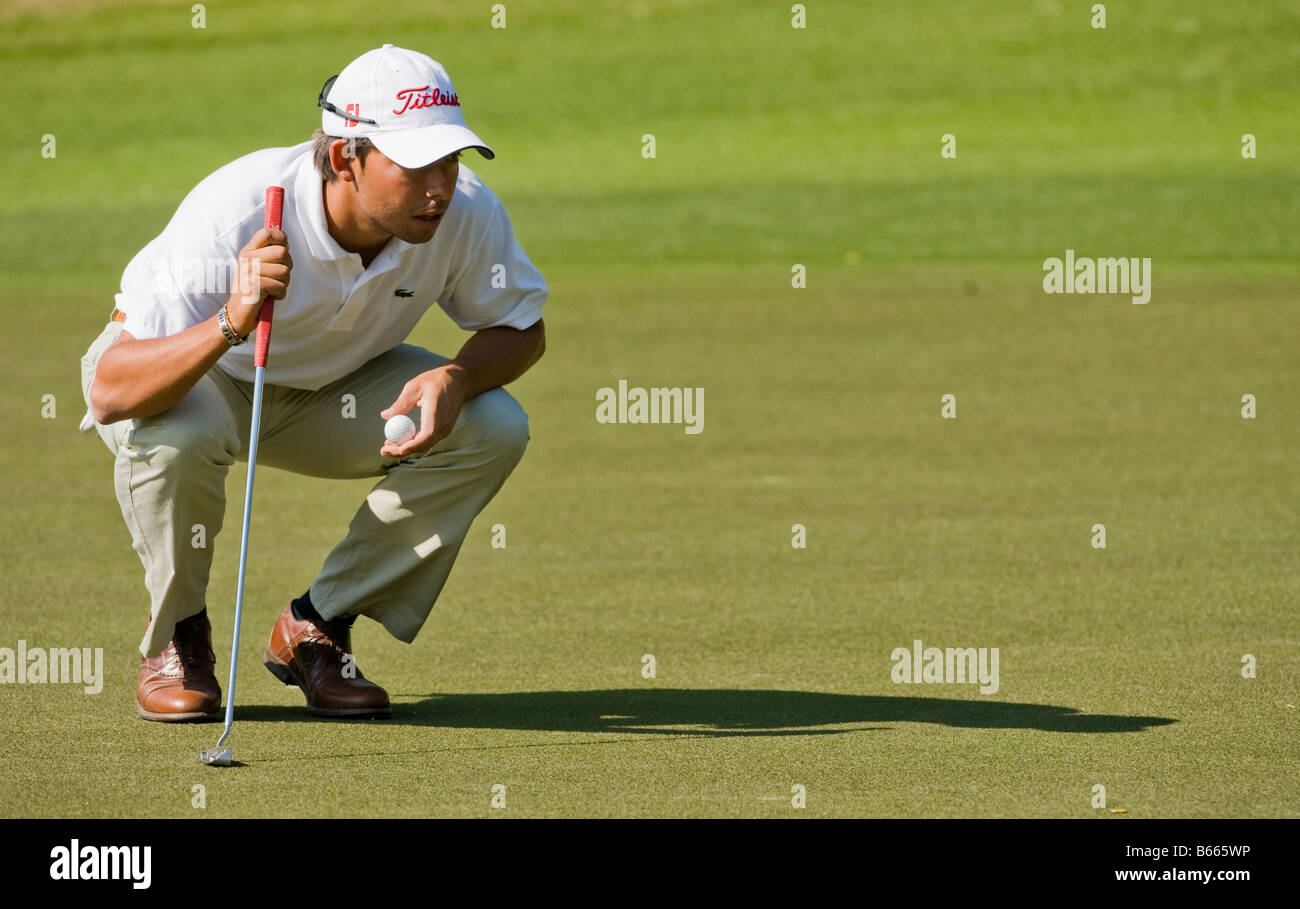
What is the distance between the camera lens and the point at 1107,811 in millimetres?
4523

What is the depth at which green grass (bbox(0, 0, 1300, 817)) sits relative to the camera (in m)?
4.93

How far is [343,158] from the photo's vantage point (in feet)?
17.0

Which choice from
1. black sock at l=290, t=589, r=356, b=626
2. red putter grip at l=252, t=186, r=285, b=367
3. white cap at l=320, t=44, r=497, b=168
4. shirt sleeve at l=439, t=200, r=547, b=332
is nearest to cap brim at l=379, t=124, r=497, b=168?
white cap at l=320, t=44, r=497, b=168

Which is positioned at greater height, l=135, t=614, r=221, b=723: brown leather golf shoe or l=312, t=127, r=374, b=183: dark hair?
l=312, t=127, r=374, b=183: dark hair

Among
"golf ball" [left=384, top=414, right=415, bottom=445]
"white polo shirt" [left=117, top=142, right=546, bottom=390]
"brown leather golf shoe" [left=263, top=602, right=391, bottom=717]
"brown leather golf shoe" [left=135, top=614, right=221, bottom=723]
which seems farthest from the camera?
"brown leather golf shoe" [left=263, top=602, right=391, bottom=717]

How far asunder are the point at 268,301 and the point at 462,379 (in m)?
0.68

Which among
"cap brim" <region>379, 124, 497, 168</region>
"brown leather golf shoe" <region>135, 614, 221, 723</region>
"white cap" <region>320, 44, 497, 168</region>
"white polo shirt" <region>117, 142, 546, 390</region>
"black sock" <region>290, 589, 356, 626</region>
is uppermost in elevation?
"white cap" <region>320, 44, 497, 168</region>

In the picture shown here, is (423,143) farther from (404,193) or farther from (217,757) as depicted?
(217,757)

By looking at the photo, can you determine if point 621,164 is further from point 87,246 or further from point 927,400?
point 927,400

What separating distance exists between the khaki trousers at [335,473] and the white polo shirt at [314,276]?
0.12 m

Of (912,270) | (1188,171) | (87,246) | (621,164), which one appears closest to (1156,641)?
(912,270)

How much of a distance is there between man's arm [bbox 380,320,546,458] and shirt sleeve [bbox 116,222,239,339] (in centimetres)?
53

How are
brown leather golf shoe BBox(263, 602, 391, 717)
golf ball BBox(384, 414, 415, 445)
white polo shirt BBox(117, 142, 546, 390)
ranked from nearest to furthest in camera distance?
white polo shirt BBox(117, 142, 546, 390), golf ball BBox(384, 414, 415, 445), brown leather golf shoe BBox(263, 602, 391, 717)

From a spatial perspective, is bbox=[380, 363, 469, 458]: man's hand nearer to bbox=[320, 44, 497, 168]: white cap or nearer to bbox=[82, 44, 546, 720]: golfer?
bbox=[82, 44, 546, 720]: golfer
